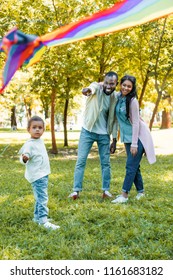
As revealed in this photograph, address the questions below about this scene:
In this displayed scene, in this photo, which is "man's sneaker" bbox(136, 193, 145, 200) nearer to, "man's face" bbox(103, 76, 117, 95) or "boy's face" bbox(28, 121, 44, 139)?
"man's face" bbox(103, 76, 117, 95)

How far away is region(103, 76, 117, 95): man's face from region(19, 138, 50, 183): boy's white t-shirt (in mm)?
1404

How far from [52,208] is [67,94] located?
925 cm

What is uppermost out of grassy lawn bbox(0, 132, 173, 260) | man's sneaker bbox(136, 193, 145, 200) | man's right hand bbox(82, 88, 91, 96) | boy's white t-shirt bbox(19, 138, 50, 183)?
man's right hand bbox(82, 88, 91, 96)

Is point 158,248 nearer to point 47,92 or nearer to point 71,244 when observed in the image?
point 71,244

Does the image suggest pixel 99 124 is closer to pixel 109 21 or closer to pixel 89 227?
pixel 89 227

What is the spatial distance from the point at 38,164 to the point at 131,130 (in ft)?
5.03

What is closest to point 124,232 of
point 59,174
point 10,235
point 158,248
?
point 158,248

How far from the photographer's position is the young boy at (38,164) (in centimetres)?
393

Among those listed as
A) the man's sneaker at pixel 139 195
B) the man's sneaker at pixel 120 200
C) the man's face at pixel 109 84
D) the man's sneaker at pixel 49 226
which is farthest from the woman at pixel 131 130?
the man's sneaker at pixel 49 226

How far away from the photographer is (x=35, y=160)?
3.97m

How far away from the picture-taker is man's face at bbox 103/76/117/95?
487 cm

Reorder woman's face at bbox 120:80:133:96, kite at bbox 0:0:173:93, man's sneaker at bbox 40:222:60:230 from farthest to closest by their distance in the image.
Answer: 1. woman's face at bbox 120:80:133:96
2. man's sneaker at bbox 40:222:60:230
3. kite at bbox 0:0:173:93

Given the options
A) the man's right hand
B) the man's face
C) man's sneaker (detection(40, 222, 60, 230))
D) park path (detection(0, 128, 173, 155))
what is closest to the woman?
the man's face

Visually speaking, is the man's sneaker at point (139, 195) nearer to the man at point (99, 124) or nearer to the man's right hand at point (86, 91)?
the man at point (99, 124)
